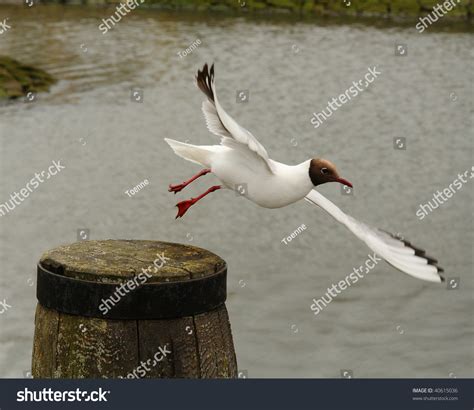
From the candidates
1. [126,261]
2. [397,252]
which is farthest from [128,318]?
[397,252]

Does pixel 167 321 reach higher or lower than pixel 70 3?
higher

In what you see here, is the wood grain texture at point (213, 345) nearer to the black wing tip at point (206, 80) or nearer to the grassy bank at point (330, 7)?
the black wing tip at point (206, 80)

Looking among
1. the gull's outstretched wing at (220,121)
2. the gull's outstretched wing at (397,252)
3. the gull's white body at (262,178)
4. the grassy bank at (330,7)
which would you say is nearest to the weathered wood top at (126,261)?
the gull's white body at (262,178)

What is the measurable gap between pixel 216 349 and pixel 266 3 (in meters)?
27.9

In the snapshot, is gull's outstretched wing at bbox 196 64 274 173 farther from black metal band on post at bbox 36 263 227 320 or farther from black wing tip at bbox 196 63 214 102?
black metal band on post at bbox 36 263 227 320

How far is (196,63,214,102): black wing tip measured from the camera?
485 cm

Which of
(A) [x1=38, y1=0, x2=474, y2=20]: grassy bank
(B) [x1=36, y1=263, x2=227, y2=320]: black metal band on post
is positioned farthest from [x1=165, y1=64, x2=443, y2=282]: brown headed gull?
(A) [x1=38, y1=0, x2=474, y2=20]: grassy bank

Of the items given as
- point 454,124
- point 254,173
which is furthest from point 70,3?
point 254,173

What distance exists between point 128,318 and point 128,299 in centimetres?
11

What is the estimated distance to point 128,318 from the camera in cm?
499

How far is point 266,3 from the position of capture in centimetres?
3216

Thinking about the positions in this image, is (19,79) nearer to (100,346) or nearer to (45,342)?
(45,342)

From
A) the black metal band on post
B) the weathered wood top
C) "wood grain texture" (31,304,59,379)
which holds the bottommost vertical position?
"wood grain texture" (31,304,59,379)

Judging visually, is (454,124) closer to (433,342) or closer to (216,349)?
(433,342)
